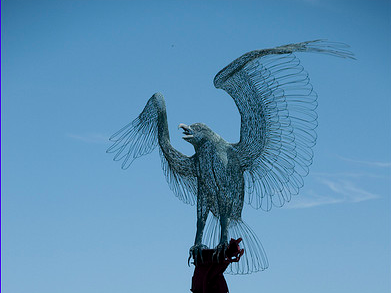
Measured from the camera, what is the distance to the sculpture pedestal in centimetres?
1291

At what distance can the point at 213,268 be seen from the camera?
43.0ft

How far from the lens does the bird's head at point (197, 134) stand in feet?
44.9

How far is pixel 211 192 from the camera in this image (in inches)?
532

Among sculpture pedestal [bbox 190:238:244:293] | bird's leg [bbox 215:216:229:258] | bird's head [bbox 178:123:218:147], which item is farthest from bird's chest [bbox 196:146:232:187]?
sculpture pedestal [bbox 190:238:244:293]

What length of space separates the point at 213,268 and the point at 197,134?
8.72ft

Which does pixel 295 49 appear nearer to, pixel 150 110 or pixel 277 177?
pixel 277 177

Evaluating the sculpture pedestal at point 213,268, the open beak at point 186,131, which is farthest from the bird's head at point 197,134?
the sculpture pedestal at point 213,268

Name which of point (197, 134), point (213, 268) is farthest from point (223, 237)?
point (197, 134)

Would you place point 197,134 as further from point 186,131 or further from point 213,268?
point 213,268

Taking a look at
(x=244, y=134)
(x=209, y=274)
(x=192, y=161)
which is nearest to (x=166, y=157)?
(x=192, y=161)

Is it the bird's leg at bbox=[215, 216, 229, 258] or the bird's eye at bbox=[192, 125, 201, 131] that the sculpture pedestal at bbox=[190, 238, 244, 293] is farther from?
the bird's eye at bbox=[192, 125, 201, 131]

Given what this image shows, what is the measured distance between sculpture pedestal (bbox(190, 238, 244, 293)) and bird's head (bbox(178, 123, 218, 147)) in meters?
2.11

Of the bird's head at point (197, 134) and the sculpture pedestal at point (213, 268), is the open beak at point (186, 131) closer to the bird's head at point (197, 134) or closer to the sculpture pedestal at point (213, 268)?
the bird's head at point (197, 134)

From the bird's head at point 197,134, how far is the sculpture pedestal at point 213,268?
2.11m
